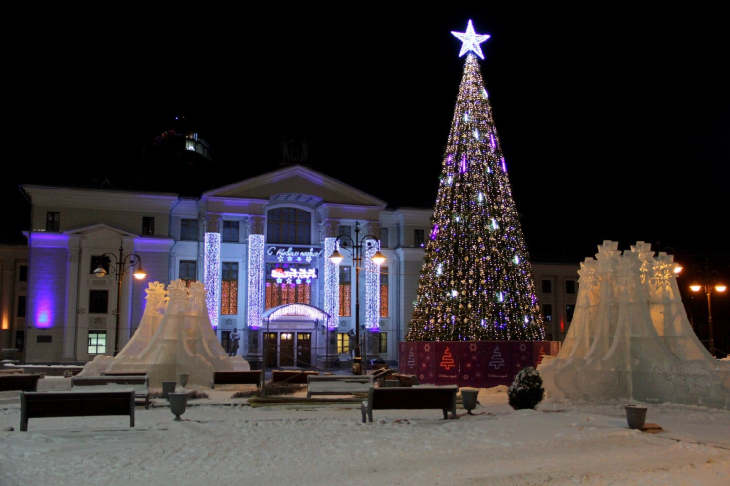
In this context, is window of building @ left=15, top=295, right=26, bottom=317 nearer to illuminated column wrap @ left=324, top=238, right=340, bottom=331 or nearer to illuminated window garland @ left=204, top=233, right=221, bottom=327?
illuminated window garland @ left=204, top=233, right=221, bottom=327

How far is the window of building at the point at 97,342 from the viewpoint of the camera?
46750 millimetres

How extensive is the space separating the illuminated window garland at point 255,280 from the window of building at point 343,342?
254 inches

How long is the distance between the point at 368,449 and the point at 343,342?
3963cm

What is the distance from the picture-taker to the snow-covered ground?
360 inches

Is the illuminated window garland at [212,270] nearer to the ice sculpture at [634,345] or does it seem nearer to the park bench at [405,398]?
the ice sculpture at [634,345]

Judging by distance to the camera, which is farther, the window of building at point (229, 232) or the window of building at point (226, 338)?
the window of building at point (229, 232)

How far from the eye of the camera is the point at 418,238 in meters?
54.4

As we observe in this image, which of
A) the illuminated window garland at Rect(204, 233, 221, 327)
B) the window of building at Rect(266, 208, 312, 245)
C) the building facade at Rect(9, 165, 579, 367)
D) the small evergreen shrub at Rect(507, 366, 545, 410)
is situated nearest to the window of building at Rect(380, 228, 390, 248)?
the building facade at Rect(9, 165, 579, 367)

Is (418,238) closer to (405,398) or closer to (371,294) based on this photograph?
(371,294)

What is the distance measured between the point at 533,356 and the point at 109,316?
32.5 meters

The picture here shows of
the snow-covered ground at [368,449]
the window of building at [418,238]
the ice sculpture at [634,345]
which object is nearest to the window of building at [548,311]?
the window of building at [418,238]

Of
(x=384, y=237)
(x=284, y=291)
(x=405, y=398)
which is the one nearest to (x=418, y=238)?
(x=384, y=237)

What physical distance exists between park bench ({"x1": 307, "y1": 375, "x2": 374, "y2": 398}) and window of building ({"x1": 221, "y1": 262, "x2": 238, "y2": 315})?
30.4m

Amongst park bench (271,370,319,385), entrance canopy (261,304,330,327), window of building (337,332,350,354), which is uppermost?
entrance canopy (261,304,330,327)
